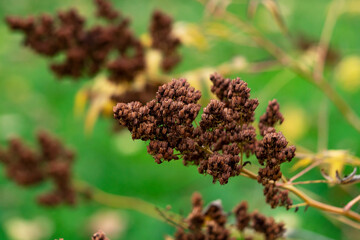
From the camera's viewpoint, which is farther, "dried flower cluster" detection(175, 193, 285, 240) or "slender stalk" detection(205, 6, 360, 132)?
"slender stalk" detection(205, 6, 360, 132)

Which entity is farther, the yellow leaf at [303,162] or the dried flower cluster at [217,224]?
the yellow leaf at [303,162]

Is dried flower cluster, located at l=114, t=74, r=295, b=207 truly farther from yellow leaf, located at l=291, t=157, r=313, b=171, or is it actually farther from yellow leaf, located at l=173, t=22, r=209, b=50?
yellow leaf, located at l=173, t=22, r=209, b=50

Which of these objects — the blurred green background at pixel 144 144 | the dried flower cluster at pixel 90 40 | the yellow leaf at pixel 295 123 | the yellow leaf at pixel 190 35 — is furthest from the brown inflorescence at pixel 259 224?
the yellow leaf at pixel 295 123

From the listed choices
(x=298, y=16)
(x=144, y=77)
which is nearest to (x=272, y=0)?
(x=144, y=77)

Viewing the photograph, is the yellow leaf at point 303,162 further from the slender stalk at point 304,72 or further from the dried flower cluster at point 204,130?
the slender stalk at point 304,72

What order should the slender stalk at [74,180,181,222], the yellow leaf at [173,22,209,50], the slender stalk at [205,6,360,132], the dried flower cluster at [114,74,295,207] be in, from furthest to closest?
the slender stalk at [74,180,181,222] < the yellow leaf at [173,22,209,50] < the slender stalk at [205,6,360,132] < the dried flower cluster at [114,74,295,207]

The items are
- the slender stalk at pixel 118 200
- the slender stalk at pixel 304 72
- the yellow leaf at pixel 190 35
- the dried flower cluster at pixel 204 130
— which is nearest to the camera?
the dried flower cluster at pixel 204 130

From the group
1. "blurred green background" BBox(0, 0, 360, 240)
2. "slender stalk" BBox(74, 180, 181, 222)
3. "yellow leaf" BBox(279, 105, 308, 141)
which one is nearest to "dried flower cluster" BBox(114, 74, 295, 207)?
"blurred green background" BBox(0, 0, 360, 240)
